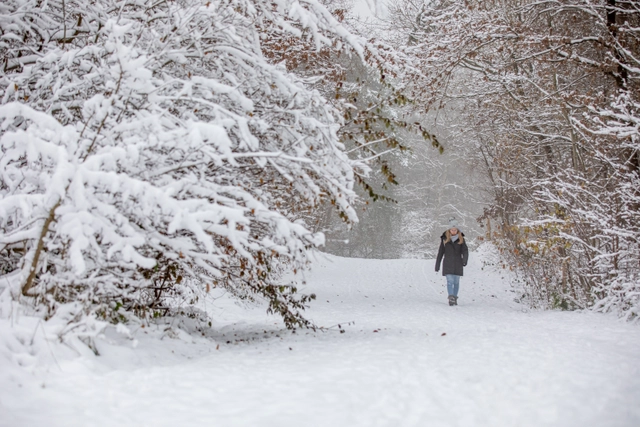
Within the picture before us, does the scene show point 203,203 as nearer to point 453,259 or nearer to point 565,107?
point 565,107

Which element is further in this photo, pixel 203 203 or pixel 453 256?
pixel 453 256

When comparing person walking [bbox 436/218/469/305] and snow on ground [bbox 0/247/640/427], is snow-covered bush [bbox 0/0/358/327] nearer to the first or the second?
snow on ground [bbox 0/247/640/427]

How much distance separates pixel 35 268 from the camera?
12.0ft

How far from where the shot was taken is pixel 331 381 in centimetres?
363

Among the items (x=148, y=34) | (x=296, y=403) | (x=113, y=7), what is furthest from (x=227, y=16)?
(x=296, y=403)

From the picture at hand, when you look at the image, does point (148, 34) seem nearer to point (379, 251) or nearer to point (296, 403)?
point (296, 403)

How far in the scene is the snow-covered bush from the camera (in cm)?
335

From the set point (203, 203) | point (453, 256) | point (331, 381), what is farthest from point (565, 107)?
point (203, 203)

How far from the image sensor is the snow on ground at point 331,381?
9.50ft

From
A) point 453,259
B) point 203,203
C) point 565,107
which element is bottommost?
point 203,203

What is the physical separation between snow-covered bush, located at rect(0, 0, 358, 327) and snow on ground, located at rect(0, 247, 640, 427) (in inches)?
20.6

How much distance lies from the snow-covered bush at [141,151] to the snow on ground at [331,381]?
52cm

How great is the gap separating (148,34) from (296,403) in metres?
3.54

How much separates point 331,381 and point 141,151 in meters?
2.11
